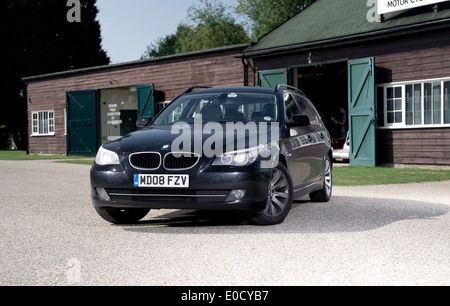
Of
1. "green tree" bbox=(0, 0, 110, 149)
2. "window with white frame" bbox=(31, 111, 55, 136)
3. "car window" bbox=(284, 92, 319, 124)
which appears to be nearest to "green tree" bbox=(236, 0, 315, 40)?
"green tree" bbox=(0, 0, 110, 149)

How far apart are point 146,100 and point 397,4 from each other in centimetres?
1169

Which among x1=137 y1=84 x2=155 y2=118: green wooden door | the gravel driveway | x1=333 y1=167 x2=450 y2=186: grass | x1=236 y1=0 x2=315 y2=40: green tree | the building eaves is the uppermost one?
x1=236 y1=0 x2=315 y2=40: green tree

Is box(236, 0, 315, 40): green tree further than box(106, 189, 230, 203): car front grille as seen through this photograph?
Yes

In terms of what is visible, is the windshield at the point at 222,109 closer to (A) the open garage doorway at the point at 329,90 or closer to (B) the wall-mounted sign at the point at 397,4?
(B) the wall-mounted sign at the point at 397,4

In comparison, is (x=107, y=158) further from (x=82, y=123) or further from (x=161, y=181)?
(x=82, y=123)

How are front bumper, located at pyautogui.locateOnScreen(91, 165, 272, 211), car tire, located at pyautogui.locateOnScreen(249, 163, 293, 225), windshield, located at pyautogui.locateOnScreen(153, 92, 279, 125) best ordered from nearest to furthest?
front bumper, located at pyautogui.locateOnScreen(91, 165, 272, 211) → car tire, located at pyautogui.locateOnScreen(249, 163, 293, 225) → windshield, located at pyautogui.locateOnScreen(153, 92, 279, 125)

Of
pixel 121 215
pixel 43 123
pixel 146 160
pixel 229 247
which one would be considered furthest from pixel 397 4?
pixel 43 123

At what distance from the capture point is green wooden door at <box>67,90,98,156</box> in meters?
27.8

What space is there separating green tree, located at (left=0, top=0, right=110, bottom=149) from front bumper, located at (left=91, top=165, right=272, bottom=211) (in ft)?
128

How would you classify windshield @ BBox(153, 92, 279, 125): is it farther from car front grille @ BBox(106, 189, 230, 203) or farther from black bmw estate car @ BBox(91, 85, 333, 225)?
car front grille @ BBox(106, 189, 230, 203)

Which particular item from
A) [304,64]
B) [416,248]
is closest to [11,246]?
[416,248]

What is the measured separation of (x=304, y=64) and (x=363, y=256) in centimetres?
1497

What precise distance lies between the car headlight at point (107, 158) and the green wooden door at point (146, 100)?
1831 centimetres

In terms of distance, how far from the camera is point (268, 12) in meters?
55.9
